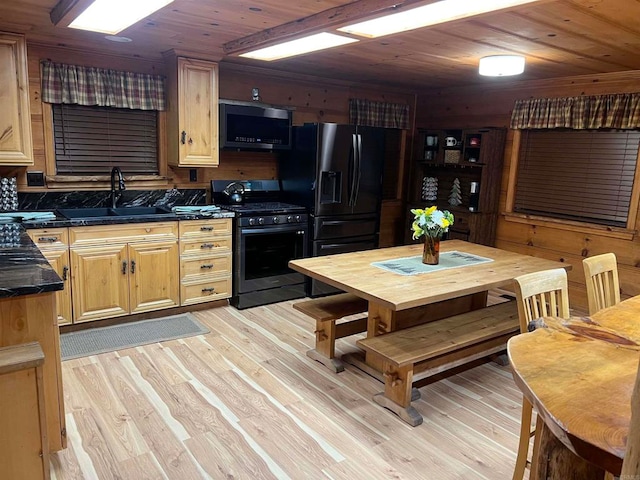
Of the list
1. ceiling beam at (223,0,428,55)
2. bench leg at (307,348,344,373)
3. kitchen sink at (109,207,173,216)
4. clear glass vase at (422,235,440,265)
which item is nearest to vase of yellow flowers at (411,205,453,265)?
clear glass vase at (422,235,440,265)

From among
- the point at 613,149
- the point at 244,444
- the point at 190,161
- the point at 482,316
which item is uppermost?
the point at 613,149

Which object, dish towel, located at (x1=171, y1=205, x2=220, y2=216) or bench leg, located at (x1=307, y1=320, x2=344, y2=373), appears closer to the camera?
bench leg, located at (x1=307, y1=320, x2=344, y2=373)

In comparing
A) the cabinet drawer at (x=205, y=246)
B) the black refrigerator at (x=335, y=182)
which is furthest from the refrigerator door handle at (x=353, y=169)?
the cabinet drawer at (x=205, y=246)

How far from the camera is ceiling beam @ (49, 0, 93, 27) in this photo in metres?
2.49

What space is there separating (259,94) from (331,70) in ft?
2.48

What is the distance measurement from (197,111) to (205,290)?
158cm

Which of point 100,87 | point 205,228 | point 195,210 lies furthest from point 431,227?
point 100,87

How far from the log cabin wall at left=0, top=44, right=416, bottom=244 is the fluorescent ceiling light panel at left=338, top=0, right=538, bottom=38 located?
2.04 metres

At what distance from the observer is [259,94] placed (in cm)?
478

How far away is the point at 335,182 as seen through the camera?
15.3ft

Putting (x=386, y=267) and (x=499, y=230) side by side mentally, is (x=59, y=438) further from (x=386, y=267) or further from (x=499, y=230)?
(x=499, y=230)

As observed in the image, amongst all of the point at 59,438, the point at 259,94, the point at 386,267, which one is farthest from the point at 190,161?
the point at 59,438

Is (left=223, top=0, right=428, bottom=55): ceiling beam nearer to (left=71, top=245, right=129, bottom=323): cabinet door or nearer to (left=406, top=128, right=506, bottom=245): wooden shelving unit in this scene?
(left=71, top=245, right=129, bottom=323): cabinet door

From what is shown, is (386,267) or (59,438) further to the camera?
(386,267)
